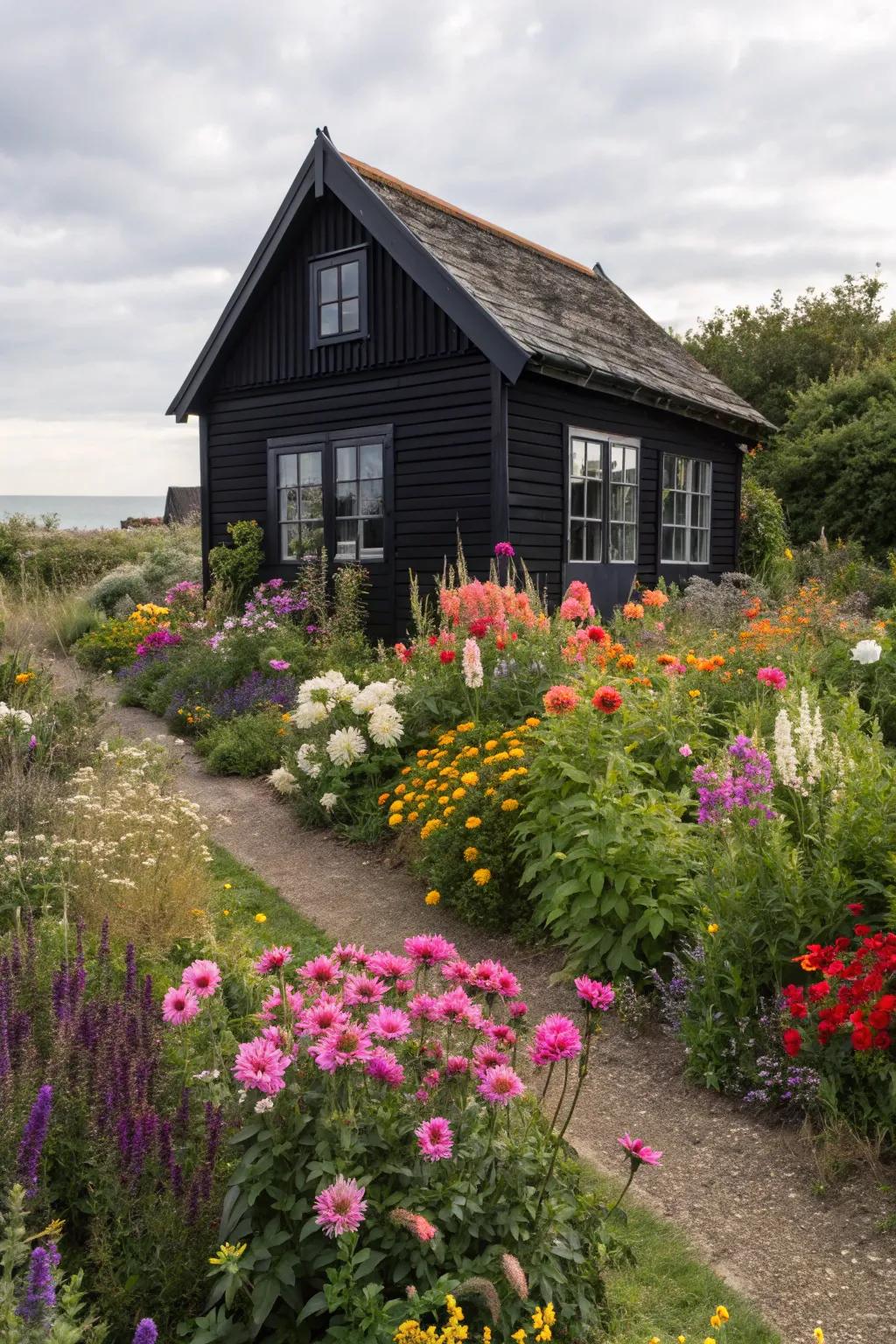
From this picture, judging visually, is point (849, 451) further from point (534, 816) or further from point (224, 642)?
point (534, 816)

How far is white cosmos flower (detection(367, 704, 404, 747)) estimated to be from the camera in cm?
658

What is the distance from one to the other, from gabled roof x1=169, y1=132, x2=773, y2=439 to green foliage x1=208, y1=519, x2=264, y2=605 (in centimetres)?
187

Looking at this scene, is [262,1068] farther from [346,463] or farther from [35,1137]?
[346,463]

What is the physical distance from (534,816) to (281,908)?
1431 millimetres

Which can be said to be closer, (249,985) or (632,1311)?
(632,1311)

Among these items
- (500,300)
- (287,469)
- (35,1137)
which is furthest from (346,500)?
(35,1137)

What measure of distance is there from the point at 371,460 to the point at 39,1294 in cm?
1108

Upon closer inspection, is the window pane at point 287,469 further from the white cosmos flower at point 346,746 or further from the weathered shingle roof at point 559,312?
the white cosmos flower at point 346,746

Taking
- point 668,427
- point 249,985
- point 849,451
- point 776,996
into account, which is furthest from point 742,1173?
point 849,451

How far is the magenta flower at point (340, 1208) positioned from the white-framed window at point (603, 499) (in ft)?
33.9

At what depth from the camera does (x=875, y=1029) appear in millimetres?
3057

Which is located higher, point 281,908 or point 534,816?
point 534,816

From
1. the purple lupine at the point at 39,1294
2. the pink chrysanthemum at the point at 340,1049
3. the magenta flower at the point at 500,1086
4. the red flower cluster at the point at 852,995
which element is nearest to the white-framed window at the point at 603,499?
the red flower cluster at the point at 852,995

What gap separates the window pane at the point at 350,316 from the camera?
478 inches
